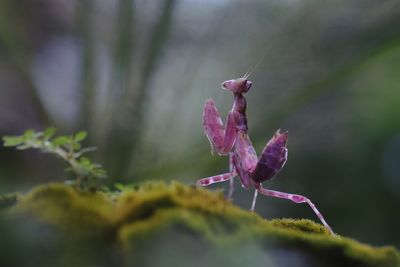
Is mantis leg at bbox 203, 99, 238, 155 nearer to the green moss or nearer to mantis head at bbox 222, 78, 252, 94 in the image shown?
mantis head at bbox 222, 78, 252, 94

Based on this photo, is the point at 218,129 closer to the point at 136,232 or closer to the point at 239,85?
the point at 239,85

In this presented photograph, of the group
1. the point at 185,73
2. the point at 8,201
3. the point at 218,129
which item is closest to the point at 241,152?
the point at 218,129

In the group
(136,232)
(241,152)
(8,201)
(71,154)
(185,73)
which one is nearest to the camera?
(136,232)

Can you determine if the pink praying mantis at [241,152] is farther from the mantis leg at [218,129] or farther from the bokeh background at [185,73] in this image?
the bokeh background at [185,73]

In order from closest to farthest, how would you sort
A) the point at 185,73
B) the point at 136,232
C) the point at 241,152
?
the point at 136,232 < the point at 241,152 < the point at 185,73

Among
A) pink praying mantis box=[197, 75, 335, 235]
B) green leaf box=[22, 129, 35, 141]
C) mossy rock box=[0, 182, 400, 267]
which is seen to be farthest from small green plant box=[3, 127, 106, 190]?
pink praying mantis box=[197, 75, 335, 235]

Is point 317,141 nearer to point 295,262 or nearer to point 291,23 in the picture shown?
point 291,23

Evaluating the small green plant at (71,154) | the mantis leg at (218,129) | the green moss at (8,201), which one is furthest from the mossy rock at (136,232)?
the mantis leg at (218,129)
